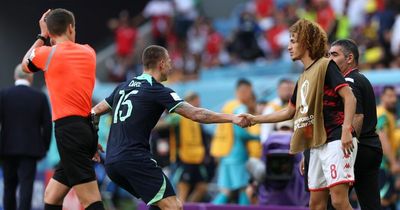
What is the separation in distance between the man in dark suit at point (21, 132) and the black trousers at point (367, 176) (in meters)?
4.96

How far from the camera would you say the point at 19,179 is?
42.3 feet

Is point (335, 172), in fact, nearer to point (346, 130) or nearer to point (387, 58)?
point (346, 130)

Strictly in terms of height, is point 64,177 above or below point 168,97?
below

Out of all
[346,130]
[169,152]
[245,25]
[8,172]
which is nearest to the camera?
[346,130]

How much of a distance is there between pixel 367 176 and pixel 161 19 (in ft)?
56.0

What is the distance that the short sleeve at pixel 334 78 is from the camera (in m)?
8.88

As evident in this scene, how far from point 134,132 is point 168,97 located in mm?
472

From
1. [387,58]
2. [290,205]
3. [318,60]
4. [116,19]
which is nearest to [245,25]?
[387,58]

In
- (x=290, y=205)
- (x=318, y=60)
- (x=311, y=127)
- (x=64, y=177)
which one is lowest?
(x=290, y=205)

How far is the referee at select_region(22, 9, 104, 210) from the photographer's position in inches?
361

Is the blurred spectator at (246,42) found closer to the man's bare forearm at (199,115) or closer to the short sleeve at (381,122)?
the short sleeve at (381,122)

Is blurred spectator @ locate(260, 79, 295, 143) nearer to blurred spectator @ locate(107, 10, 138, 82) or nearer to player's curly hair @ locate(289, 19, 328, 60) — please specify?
player's curly hair @ locate(289, 19, 328, 60)

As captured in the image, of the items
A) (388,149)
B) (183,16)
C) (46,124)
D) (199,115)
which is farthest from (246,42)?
(199,115)

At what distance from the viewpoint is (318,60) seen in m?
9.16
